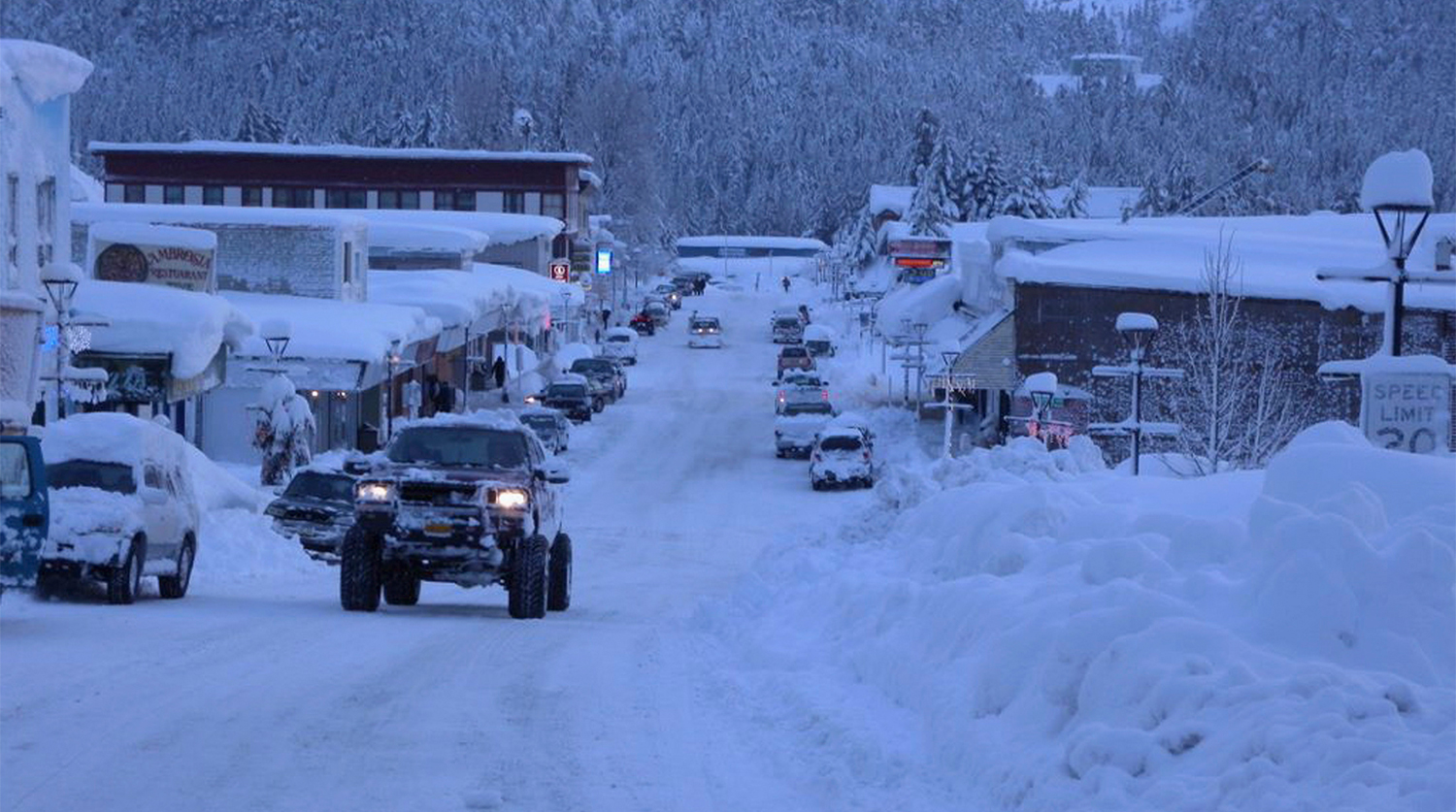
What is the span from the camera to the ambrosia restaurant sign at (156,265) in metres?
42.7

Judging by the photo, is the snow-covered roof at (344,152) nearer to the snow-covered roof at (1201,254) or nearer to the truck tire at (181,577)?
the snow-covered roof at (1201,254)

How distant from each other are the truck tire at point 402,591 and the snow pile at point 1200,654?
7.73 metres

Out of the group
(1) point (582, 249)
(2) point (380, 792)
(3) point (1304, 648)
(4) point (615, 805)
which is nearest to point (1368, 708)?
(3) point (1304, 648)

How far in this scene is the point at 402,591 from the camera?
71.3 ft

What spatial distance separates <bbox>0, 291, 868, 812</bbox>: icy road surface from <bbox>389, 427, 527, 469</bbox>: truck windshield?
166 cm

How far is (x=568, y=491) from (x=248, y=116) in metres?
132

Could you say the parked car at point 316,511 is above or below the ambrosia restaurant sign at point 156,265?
below

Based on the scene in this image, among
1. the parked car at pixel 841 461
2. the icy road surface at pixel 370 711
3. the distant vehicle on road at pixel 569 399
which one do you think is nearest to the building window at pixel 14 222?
the icy road surface at pixel 370 711

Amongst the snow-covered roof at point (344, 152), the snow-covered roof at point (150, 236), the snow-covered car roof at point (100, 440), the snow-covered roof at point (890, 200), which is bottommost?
the snow-covered car roof at point (100, 440)

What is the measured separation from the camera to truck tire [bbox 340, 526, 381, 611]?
19750mm

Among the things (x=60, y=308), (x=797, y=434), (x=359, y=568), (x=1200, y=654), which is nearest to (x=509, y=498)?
(x=359, y=568)

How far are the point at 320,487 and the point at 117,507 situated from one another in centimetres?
1253

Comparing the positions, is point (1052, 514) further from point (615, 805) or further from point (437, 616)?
point (437, 616)

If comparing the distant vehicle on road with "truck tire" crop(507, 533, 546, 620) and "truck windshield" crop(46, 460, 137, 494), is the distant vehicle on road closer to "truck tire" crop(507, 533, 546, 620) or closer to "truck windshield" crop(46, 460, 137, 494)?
"truck windshield" crop(46, 460, 137, 494)
